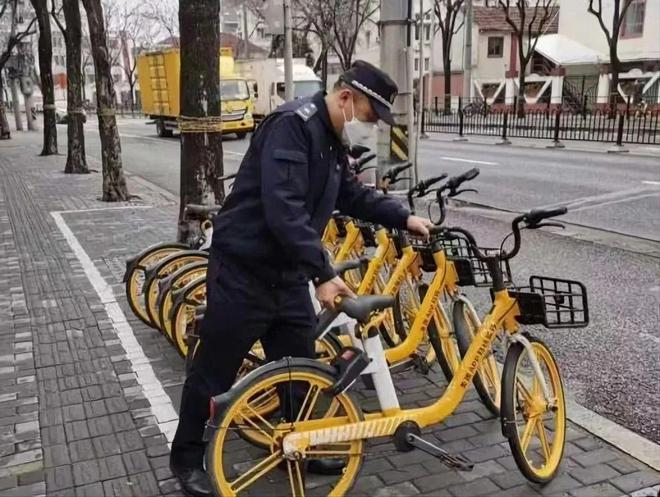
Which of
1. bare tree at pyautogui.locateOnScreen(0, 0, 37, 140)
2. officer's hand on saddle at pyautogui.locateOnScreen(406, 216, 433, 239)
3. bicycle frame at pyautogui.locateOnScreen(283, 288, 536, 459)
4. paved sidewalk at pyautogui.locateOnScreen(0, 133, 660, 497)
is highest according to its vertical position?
bare tree at pyautogui.locateOnScreen(0, 0, 37, 140)

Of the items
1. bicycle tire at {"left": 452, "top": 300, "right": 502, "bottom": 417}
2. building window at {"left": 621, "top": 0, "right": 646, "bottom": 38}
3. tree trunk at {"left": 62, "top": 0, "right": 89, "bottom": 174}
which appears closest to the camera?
bicycle tire at {"left": 452, "top": 300, "right": 502, "bottom": 417}

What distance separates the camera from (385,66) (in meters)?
10.6

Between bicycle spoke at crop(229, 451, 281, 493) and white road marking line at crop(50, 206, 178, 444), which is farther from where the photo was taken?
white road marking line at crop(50, 206, 178, 444)

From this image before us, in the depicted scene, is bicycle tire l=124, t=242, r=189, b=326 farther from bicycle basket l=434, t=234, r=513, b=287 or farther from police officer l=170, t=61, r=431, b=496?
bicycle basket l=434, t=234, r=513, b=287

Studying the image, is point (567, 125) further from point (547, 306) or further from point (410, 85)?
point (547, 306)

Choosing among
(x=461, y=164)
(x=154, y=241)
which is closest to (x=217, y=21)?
(x=154, y=241)

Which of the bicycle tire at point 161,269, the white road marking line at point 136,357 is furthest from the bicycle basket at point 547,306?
the bicycle tire at point 161,269

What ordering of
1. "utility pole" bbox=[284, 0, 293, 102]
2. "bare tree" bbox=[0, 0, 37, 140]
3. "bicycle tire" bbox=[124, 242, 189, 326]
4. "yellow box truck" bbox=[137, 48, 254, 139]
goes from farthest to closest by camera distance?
"yellow box truck" bbox=[137, 48, 254, 139], "bare tree" bbox=[0, 0, 37, 140], "utility pole" bbox=[284, 0, 293, 102], "bicycle tire" bbox=[124, 242, 189, 326]

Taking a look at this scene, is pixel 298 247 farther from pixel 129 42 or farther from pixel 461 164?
pixel 129 42

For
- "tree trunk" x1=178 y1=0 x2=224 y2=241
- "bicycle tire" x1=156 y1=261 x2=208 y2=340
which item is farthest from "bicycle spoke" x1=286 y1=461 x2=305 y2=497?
"tree trunk" x1=178 y1=0 x2=224 y2=241

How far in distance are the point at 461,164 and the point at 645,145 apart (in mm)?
6592

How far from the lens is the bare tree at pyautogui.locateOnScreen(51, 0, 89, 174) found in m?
14.0

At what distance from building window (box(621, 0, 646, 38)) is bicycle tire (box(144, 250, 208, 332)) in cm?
3436

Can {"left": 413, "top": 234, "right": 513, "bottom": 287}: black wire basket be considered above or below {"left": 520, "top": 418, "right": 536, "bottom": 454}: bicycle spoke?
above
